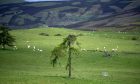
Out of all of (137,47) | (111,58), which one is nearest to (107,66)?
(111,58)

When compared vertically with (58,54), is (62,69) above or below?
below

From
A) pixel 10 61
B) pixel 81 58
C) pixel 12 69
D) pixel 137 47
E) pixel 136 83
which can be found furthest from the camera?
pixel 137 47

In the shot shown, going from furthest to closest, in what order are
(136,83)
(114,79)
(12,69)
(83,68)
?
(83,68), (12,69), (114,79), (136,83)

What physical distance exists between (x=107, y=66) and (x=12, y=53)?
24.8 metres

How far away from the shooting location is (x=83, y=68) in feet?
231

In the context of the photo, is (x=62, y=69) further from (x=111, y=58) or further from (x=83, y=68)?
(x=111, y=58)

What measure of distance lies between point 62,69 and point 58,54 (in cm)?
796

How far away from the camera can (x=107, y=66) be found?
72875 millimetres

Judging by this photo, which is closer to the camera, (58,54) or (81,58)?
(58,54)

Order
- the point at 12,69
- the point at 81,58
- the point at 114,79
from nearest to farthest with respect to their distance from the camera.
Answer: the point at 114,79
the point at 12,69
the point at 81,58

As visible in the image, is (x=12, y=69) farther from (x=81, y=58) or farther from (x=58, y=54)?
(x=81, y=58)

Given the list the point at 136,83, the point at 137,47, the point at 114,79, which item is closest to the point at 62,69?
the point at 114,79

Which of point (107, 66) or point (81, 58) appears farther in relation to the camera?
point (81, 58)

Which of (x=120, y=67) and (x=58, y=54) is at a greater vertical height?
(x=58, y=54)
